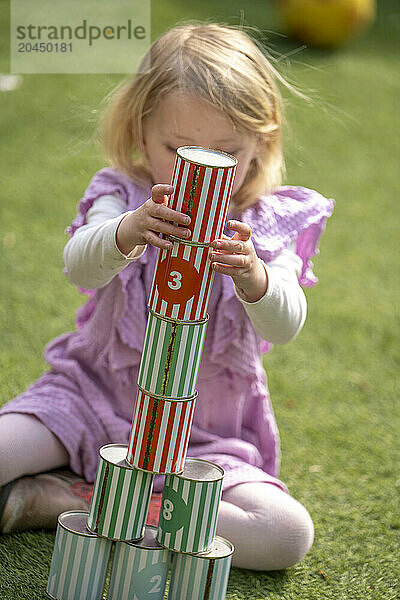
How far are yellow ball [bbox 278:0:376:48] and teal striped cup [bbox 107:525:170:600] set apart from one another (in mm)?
3872

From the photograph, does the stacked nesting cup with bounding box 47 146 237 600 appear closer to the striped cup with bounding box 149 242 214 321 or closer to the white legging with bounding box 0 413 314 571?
the striped cup with bounding box 149 242 214 321

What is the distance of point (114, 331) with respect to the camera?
158 centimetres

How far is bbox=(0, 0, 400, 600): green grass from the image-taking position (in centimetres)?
154

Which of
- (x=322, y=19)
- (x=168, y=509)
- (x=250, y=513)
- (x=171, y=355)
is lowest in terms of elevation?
(x=250, y=513)

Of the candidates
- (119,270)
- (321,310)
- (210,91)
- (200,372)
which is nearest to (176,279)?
(119,270)

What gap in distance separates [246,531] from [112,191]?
0.62 metres

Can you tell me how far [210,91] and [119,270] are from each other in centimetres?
31

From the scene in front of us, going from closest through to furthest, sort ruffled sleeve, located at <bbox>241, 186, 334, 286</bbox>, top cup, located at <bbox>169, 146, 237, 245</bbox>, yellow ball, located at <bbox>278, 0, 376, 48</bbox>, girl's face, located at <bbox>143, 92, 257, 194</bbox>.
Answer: top cup, located at <bbox>169, 146, 237, 245</bbox>
girl's face, located at <bbox>143, 92, 257, 194</bbox>
ruffled sleeve, located at <bbox>241, 186, 334, 286</bbox>
yellow ball, located at <bbox>278, 0, 376, 48</bbox>

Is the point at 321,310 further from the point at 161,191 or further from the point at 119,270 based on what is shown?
the point at 161,191

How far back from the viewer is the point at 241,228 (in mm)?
1207

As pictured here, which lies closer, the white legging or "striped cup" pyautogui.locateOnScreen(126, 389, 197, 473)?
"striped cup" pyautogui.locateOnScreen(126, 389, 197, 473)

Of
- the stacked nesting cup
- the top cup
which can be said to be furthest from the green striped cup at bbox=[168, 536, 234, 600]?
the top cup

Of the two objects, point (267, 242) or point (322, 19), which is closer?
point (267, 242)

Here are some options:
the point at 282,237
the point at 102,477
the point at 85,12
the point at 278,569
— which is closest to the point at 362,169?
the point at 85,12
